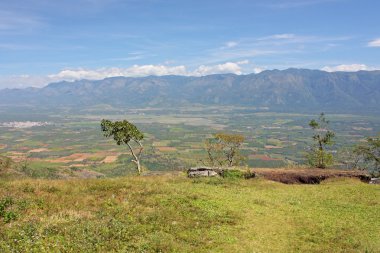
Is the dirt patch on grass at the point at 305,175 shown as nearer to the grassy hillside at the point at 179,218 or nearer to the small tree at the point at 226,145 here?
the grassy hillside at the point at 179,218

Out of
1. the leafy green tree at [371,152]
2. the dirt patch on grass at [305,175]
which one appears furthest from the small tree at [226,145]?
the leafy green tree at [371,152]

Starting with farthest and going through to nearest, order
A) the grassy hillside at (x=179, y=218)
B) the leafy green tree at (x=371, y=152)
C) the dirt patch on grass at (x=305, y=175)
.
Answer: the leafy green tree at (x=371, y=152) < the dirt patch on grass at (x=305, y=175) < the grassy hillside at (x=179, y=218)

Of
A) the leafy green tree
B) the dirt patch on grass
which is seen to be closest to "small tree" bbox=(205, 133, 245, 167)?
the dirt patch on grass

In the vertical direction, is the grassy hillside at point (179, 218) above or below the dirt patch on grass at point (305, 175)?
above

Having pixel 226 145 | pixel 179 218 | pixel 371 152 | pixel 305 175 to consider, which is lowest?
pixel 371 152

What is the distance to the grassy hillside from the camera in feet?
57.6

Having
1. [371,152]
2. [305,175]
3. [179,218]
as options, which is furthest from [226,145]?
[179,218]

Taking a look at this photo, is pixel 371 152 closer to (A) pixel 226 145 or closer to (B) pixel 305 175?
(A) pixel 226 145

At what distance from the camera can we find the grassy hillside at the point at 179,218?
17547mm

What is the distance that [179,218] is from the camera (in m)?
21.9

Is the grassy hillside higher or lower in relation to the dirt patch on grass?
higher

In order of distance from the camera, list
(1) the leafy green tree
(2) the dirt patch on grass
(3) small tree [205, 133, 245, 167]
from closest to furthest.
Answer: (2) the dirt patch on grass
(3) small tree [205, 133, 245, 167]
(1) the leafy green tree

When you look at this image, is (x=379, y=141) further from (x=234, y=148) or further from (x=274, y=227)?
(x=274, y=227)

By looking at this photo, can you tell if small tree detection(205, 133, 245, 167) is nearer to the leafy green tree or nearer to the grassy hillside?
the leafy green tree
